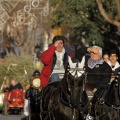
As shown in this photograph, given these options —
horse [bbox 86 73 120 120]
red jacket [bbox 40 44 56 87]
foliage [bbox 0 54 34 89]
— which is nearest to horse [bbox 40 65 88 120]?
horse [bbox 86 73 120 120]

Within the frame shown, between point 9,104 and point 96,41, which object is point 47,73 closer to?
point 9,104

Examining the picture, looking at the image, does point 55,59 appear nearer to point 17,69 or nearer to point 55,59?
point 55,59

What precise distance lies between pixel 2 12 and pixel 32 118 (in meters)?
45.4

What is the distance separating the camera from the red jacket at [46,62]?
15.4m

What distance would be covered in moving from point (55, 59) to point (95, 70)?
0.83m

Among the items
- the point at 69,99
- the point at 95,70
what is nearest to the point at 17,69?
the point at 95,70

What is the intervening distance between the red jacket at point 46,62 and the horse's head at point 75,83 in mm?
1847

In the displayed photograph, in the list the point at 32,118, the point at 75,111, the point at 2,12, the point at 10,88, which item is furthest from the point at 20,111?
the point at 2,12

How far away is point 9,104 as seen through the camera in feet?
93.9

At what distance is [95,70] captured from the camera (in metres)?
15.5

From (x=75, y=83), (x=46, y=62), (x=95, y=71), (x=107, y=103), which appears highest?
(x=46, y=62)

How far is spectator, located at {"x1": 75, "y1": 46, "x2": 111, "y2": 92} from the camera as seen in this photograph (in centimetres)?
1538

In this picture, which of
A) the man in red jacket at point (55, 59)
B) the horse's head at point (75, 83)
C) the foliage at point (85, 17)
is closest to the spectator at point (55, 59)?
the man in red jacket at point (55, 59)

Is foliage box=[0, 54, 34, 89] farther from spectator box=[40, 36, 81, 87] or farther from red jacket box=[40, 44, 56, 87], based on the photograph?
spectator box=[40, 36, 81, 87]
